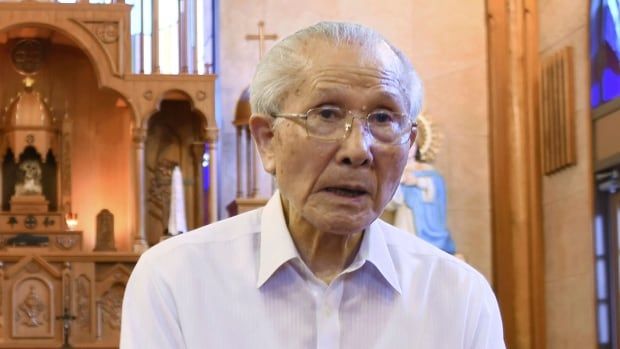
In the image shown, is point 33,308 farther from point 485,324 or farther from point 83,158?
point 485,324

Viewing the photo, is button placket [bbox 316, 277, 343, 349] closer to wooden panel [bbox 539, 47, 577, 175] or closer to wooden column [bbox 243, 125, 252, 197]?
wooden column [bbox 243, 125, 252, 197]

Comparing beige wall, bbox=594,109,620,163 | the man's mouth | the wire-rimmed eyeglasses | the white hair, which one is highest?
beige wall, bbox=594,109,620,163

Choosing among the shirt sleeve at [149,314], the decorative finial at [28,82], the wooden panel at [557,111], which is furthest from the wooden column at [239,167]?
the shirt sleeve at [149,314]

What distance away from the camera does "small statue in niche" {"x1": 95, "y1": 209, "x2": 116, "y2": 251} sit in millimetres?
9316

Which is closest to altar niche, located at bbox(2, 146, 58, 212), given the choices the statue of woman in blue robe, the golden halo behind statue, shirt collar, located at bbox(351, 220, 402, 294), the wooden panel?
the statue of woman in blue robe

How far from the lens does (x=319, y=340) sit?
6.75 feet

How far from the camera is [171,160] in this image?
9.62m

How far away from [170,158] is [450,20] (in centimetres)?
246

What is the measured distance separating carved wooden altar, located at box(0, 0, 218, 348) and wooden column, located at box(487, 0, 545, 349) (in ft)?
7.58

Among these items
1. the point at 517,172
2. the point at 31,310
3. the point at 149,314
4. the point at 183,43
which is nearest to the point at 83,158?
the point at 183,43

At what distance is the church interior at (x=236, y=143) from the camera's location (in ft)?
30.1

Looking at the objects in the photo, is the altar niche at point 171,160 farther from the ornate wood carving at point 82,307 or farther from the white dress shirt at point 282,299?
the white dress shirt at point 282,299

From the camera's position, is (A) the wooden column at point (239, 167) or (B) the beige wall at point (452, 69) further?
(B) the beige wall at point (452, 69)

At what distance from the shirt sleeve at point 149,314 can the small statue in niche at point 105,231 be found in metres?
7.22
